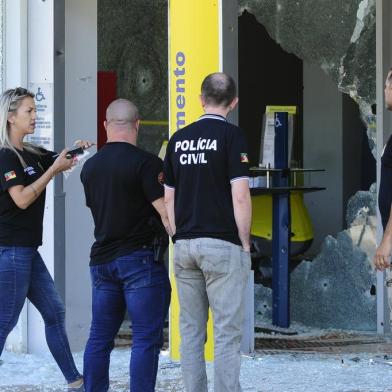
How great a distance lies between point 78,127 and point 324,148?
11.3 ft

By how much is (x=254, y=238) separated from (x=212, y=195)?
4.08 m

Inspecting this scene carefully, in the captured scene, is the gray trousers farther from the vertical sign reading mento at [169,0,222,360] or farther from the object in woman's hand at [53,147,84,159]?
the vertical sign reading mento at [169,0,222,360]

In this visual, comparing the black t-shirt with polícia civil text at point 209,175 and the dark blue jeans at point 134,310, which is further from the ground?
the black t-shirt with polícia civil text at point 209,175

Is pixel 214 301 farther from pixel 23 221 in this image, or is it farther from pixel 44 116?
pixel 44 116

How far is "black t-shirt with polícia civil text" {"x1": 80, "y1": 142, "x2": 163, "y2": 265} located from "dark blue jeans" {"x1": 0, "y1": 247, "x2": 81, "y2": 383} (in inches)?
24.4

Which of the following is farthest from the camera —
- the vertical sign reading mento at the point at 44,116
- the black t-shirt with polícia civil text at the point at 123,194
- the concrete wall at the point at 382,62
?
the concrete wall at the point at 382,62

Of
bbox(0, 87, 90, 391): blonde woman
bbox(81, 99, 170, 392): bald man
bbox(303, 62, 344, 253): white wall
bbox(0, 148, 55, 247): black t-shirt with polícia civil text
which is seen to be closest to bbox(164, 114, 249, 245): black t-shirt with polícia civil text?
bbox(81, 99, 170, 392): bald man

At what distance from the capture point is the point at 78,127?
23.2 ft

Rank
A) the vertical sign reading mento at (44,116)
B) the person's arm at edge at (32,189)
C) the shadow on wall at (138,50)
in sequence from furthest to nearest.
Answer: the shadow on wall at (138,50)
the vertical sign reading mento at (44,116)
the person's arm at edge at (32,189)

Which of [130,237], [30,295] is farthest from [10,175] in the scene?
[130,237]

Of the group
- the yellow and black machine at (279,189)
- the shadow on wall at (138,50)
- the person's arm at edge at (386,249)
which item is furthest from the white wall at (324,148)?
the person's arm at edge at (386,249)

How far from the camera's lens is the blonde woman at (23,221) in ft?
16.6

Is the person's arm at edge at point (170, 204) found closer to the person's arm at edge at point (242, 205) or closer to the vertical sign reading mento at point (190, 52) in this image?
A: the person's arm at edge at point (242, 205)

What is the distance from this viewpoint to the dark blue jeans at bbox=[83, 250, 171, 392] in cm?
462
